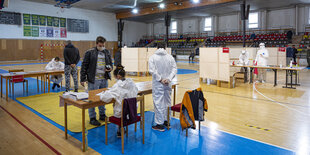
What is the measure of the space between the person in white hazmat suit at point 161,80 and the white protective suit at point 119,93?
1.87 ft

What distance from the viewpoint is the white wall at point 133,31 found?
27656mm

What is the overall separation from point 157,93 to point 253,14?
2043cm

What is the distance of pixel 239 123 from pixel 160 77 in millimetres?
1767

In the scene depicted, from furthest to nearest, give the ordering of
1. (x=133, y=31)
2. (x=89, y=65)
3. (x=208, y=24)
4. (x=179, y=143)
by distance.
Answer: (x=133, y=31) → (x=208, y=24) → (x=89, y=65) → (x=179, y=143)

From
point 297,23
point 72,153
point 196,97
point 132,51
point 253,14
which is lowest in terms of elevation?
point 72,153

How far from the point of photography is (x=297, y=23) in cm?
1822

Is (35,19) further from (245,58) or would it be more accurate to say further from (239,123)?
(239,123)

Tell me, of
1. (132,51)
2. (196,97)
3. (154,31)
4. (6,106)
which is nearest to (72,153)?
(196,97)

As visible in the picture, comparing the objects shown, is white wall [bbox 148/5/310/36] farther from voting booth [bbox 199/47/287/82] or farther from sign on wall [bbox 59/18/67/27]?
voting booth [bbox 199/47/287/82]

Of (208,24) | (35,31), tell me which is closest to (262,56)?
(208,24)

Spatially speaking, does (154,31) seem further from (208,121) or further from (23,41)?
(208,121)

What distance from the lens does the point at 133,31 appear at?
28547mm

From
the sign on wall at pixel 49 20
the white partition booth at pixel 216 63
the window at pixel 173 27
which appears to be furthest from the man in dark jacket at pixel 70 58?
the window at pixel 173 27

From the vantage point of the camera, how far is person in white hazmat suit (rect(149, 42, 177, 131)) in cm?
367
